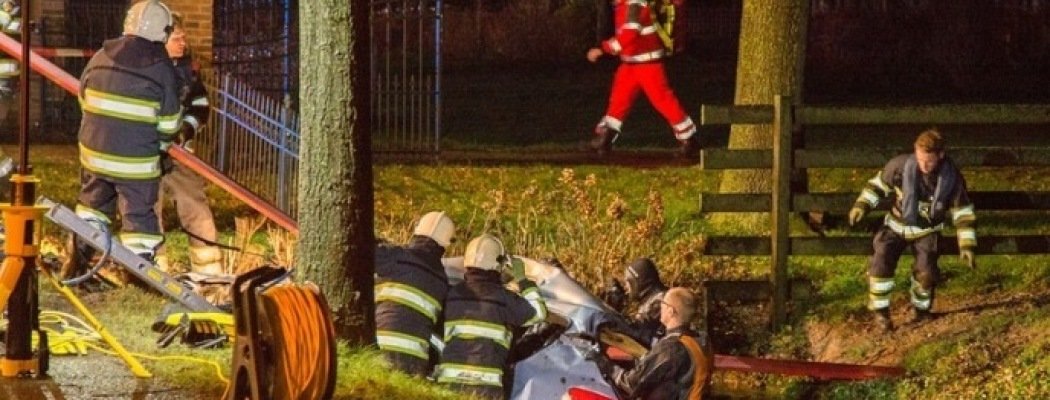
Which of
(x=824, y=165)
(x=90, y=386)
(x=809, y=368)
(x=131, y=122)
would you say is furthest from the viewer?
(x=824, y=165)

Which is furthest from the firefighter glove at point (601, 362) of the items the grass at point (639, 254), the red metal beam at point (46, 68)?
the red metal beam at point (46, 68)

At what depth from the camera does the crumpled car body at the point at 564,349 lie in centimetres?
1068

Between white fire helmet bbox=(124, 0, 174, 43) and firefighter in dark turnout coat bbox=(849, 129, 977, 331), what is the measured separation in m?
4.04

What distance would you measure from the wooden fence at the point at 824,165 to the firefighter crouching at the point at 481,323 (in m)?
2.29

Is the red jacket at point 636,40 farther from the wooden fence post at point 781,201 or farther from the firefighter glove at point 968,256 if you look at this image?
the firefighter glove at point 968,256

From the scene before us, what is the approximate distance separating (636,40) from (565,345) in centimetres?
527

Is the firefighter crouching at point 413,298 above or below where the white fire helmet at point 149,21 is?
below

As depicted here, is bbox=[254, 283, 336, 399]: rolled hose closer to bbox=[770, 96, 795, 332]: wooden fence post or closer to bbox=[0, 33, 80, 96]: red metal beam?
bbox=[0, 33, 80, 96]: red metal beam

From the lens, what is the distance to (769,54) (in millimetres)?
14062

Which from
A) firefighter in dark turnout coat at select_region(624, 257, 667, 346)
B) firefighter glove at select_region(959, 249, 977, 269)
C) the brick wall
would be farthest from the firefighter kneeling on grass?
the brick wall

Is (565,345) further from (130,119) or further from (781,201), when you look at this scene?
(130,119)

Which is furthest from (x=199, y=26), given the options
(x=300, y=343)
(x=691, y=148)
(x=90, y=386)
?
(x=300, y=343)

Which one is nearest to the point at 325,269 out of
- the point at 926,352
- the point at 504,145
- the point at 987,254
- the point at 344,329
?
the point at 344,329

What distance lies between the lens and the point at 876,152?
490 inches
